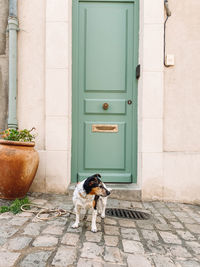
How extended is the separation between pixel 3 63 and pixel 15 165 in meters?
1.79

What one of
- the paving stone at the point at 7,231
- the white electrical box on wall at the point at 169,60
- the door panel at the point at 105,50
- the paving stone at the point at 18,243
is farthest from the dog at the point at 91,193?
the white electrical box on wall at the point at 169,60

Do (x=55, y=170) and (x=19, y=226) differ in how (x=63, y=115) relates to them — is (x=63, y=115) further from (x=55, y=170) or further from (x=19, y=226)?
(x=19, y=226)

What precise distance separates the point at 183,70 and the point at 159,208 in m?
2.18

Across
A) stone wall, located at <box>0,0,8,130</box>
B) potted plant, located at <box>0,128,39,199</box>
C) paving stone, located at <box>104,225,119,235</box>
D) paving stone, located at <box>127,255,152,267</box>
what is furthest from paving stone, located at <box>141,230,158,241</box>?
stone wall, located at <box>0,0,8,130</box>

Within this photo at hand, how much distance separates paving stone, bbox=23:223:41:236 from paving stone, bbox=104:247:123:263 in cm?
74

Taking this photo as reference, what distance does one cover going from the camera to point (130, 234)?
2.15m

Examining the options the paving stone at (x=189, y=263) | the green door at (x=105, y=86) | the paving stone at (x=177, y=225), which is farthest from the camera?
the green door at (x=105, y=86)

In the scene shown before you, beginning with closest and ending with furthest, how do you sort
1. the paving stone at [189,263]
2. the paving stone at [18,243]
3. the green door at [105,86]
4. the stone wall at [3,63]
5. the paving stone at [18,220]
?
1. the paving stone at [189,263]
2. the paving stone at [18,243]
3. the paving stone at [18,220]
4. the stone wall at [3,63]
5. the green door at [105,86]

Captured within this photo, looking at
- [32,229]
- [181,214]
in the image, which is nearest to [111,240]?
[32,229]

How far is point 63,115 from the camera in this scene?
3369mm

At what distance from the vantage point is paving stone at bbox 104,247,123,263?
167 cm

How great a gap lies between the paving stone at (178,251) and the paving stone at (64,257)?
33.8 inches

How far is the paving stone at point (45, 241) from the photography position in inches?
73.0

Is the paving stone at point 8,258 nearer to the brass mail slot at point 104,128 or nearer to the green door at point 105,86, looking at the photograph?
the green door at point 105,86
